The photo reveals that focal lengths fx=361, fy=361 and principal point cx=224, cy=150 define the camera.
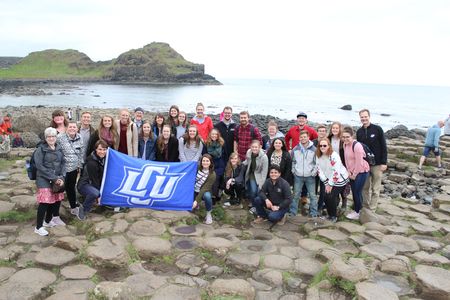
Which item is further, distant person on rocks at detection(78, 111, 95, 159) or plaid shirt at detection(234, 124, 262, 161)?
plaid shirt at detection(234, 124, 262, 161)

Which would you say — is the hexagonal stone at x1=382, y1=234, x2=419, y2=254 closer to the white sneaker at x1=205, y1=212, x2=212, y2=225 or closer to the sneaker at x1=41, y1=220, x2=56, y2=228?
the white sneaker at x1=205, y1=212, x2=212, y2=225

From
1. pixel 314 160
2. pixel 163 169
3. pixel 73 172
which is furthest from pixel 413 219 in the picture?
pixel 73 172

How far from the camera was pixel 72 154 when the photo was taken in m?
7.19

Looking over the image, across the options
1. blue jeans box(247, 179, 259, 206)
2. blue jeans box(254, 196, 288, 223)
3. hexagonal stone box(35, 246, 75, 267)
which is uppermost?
blue jeans box(247, 179, 259, 206)

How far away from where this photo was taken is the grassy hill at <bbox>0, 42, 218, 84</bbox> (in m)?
139

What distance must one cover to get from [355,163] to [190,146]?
370 centimetres

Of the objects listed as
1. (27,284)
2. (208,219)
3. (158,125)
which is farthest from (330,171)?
(27,284)

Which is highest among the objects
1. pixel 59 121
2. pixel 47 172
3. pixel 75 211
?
pixel 59 121

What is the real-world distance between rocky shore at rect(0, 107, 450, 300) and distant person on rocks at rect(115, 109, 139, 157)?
142 centimetres

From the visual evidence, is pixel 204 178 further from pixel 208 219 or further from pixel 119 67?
pixel 119 67

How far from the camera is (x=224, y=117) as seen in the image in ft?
30.2

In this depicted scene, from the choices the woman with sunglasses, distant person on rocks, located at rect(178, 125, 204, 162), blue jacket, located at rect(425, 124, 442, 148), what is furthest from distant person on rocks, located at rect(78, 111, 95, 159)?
blue jacket, located at rect(425, 124, 442, 148)

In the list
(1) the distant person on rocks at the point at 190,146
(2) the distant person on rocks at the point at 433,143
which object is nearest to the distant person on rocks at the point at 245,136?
(1) the distant person on rocks at the point at 190,146

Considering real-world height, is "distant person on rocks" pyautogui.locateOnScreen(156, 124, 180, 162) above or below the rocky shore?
above
